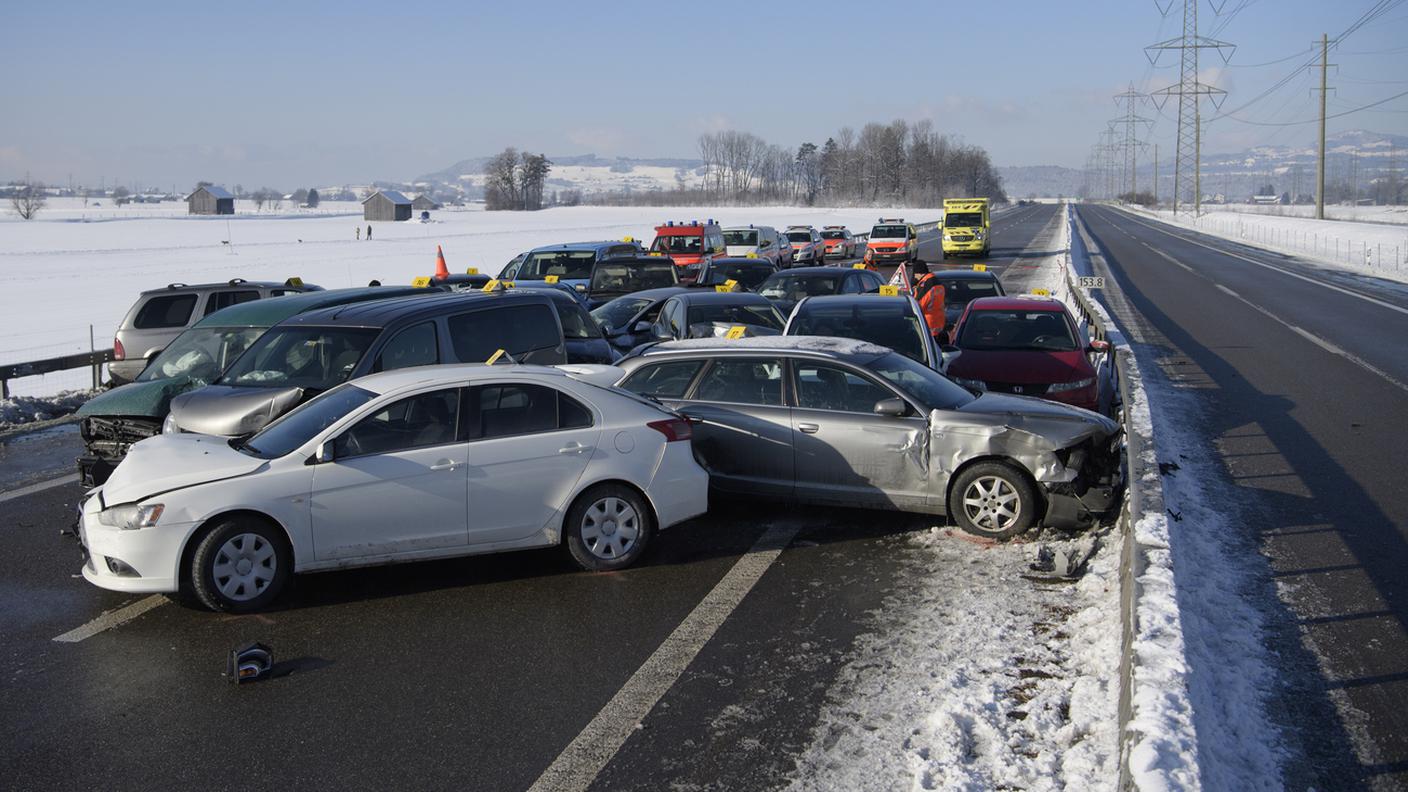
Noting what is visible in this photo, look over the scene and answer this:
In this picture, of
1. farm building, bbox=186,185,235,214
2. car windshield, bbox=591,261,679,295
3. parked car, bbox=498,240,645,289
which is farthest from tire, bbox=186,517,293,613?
farm building, bbox=186,185,235,214

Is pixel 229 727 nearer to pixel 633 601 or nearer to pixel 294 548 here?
pixel 294 548

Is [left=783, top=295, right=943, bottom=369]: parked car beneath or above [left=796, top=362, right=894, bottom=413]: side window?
above

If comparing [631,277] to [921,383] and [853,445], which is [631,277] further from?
[853,445]

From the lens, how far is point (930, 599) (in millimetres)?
7160

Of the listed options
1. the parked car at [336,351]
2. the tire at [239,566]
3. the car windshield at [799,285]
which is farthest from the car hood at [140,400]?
the car windshield at [799,285]

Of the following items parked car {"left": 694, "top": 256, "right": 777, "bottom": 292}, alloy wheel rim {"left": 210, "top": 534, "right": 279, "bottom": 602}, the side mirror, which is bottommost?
alloy wheel rim {"left": 210, "top": 534, "right": 279, "bottom": 602}

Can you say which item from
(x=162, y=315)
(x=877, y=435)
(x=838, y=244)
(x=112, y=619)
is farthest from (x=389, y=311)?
(x=838, y=244)

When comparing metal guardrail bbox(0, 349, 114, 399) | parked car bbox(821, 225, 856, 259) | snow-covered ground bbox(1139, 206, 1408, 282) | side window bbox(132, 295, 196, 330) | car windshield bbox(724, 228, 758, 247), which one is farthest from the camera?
parked car bbox(821, 225, 856, 259)

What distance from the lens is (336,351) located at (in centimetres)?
941

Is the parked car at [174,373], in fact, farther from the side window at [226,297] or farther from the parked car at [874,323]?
the parked car at [874,323]

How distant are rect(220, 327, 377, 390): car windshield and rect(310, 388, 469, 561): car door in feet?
6.90

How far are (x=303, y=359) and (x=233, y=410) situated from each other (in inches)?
31.9

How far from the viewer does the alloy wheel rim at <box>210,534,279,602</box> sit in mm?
6859

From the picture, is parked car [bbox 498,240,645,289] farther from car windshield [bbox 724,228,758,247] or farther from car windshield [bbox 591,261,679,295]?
car windshield [bbox 724,228,758,247]
